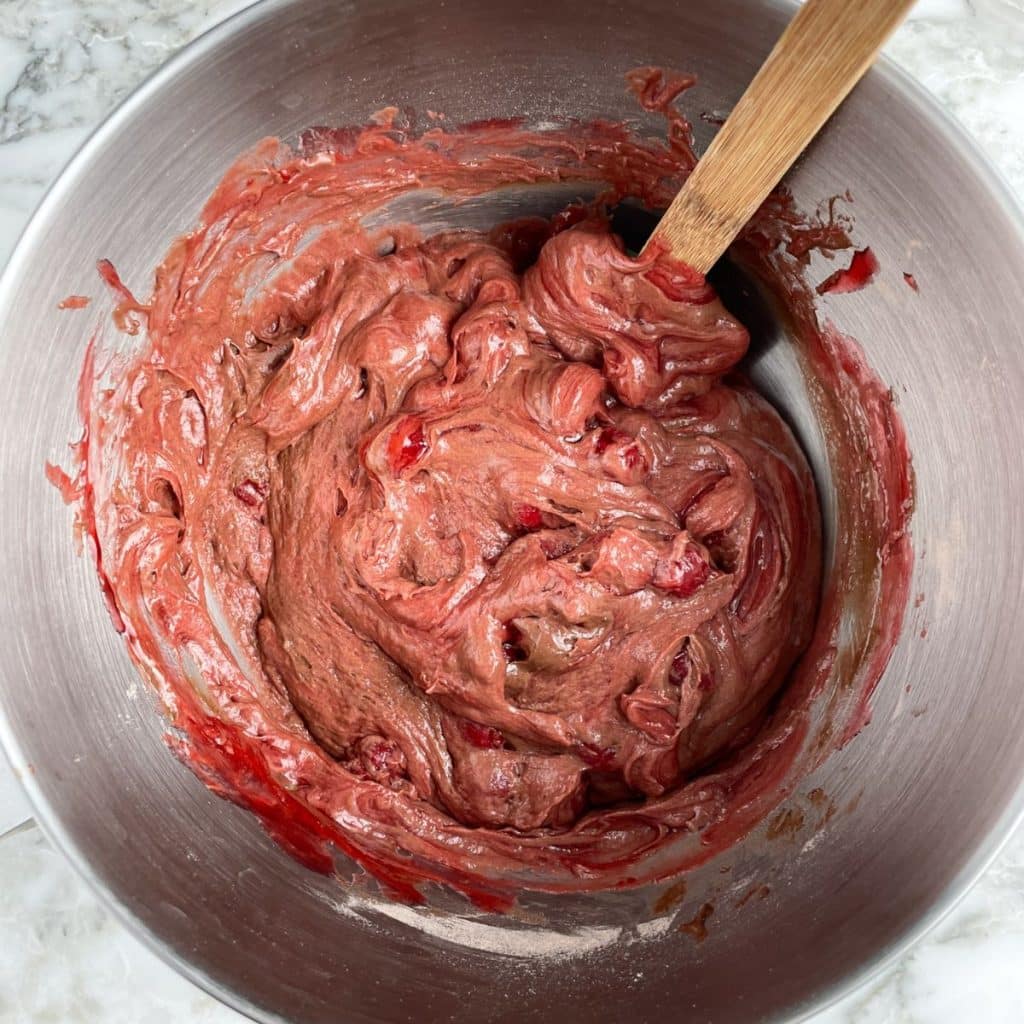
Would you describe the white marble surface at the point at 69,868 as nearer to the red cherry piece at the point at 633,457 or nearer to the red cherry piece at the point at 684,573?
the red cherry piece at the point at 684,573

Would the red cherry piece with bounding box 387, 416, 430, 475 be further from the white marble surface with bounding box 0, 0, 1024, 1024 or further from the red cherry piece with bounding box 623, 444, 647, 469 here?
the white marble surface with bounding box 0, 0, 1024, 1024

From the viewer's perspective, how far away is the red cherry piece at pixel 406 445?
7.88ft

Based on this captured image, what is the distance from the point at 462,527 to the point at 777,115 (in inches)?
50.5

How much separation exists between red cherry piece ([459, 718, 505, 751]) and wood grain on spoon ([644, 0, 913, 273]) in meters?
1.37

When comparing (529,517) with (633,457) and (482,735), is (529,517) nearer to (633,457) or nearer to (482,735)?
(633,457)

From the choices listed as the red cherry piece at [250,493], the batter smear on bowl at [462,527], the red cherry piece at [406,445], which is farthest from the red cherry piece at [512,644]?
the red cherry piece at [250,493]

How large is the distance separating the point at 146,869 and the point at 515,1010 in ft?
2.98

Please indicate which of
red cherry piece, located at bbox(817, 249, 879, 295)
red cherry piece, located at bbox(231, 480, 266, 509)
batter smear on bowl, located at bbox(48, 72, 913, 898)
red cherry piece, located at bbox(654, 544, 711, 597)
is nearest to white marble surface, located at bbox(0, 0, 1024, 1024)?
batter smear on bowl, located at bbox(48, 72, 913, 898)

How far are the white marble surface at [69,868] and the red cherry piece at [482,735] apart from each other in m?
1.12

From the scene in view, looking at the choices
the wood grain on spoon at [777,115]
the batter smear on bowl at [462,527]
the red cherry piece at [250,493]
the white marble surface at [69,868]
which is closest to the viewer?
the wood grain on spoon at [777,115]

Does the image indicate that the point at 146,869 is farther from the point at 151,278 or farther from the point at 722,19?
the point at 722,19

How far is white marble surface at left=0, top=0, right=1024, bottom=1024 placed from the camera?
270 centimetres

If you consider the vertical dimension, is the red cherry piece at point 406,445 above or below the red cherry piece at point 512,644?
above

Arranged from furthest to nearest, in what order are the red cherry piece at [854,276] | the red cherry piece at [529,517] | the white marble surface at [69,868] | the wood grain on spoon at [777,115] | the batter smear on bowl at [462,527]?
1. the white marble surface at [69,868]
2. the red cherry piece at [529,517]
3. the batter smear on bowl at [462,527]
4. the red cherry piece at [854,276]
5. the wood grain on spoon at [777,115]
